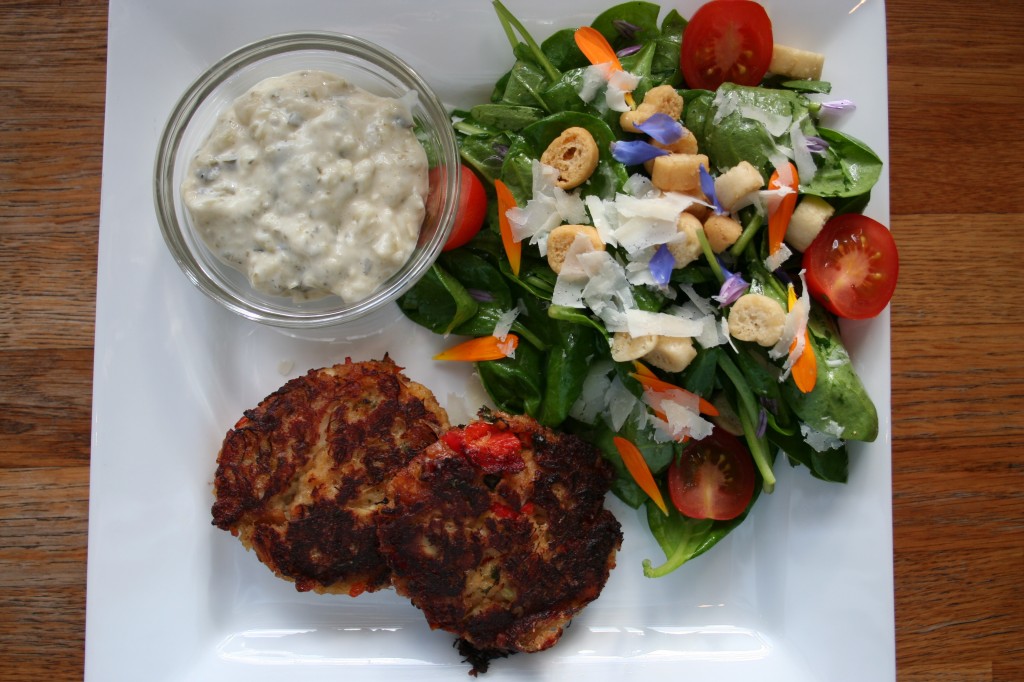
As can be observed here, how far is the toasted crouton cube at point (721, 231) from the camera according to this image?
1979 mm

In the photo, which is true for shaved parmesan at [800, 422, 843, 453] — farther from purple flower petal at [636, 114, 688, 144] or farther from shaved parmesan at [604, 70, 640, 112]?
shaved parmesan at [604, 70, 640, 112]

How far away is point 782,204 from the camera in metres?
1.99

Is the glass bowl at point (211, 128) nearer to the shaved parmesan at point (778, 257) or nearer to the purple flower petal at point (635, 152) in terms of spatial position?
the purple flower petal at point (635, 152)

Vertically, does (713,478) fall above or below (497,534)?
above

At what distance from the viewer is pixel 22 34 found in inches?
96.3

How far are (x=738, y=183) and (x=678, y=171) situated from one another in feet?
0.54

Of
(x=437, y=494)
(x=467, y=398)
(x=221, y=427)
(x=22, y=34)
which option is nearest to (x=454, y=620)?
(x=437, y=494)

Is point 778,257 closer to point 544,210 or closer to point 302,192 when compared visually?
point 544,210

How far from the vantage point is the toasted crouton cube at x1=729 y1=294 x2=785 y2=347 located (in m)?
1.93

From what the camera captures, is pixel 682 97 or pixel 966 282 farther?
pixel 966 282

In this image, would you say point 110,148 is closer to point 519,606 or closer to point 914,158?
point 519,606

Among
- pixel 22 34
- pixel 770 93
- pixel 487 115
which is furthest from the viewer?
pixel 22 34

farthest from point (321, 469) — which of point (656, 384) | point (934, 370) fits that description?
point (934, 370)

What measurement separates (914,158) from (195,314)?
8.42ft
